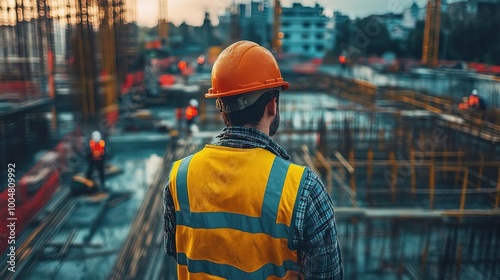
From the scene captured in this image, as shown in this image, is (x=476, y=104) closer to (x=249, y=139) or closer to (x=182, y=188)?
(x=249, y=139)

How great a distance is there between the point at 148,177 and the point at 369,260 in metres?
4.77

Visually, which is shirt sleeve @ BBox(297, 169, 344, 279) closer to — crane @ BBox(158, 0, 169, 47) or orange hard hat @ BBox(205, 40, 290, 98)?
orange hard hat @ BBox(205, 40, 290, 98)

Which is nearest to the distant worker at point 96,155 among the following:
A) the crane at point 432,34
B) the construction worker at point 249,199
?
the construction worker at point 249,199

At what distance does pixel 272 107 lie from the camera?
1493 mm

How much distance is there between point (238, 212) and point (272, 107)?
1.26 feet

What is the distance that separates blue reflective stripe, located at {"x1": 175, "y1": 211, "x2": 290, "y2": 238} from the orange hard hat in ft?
1.32

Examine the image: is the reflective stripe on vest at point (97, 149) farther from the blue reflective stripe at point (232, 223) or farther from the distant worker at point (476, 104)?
the distant worker at point (476, 104)

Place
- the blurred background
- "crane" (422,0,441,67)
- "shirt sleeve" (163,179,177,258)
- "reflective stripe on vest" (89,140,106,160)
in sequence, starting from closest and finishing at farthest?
"shirt sleeve" (163,179,177,258) → the blurred background → "reflective stripe on vest" (89,140,106,160) → "crane" (422,0,441,67)

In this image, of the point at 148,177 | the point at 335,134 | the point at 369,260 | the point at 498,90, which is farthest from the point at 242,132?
the point at 498,90

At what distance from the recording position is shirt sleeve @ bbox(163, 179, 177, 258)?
5.09ft

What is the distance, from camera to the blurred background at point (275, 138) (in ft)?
17.9

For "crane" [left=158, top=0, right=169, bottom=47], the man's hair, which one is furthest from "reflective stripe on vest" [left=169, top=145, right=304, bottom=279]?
"crane" [left=158, top=0, right=169, bottom=47]

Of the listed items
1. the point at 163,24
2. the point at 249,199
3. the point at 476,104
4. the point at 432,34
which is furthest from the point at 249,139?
the point at 163,24

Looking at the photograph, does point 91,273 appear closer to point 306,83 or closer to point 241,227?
point 241,227
